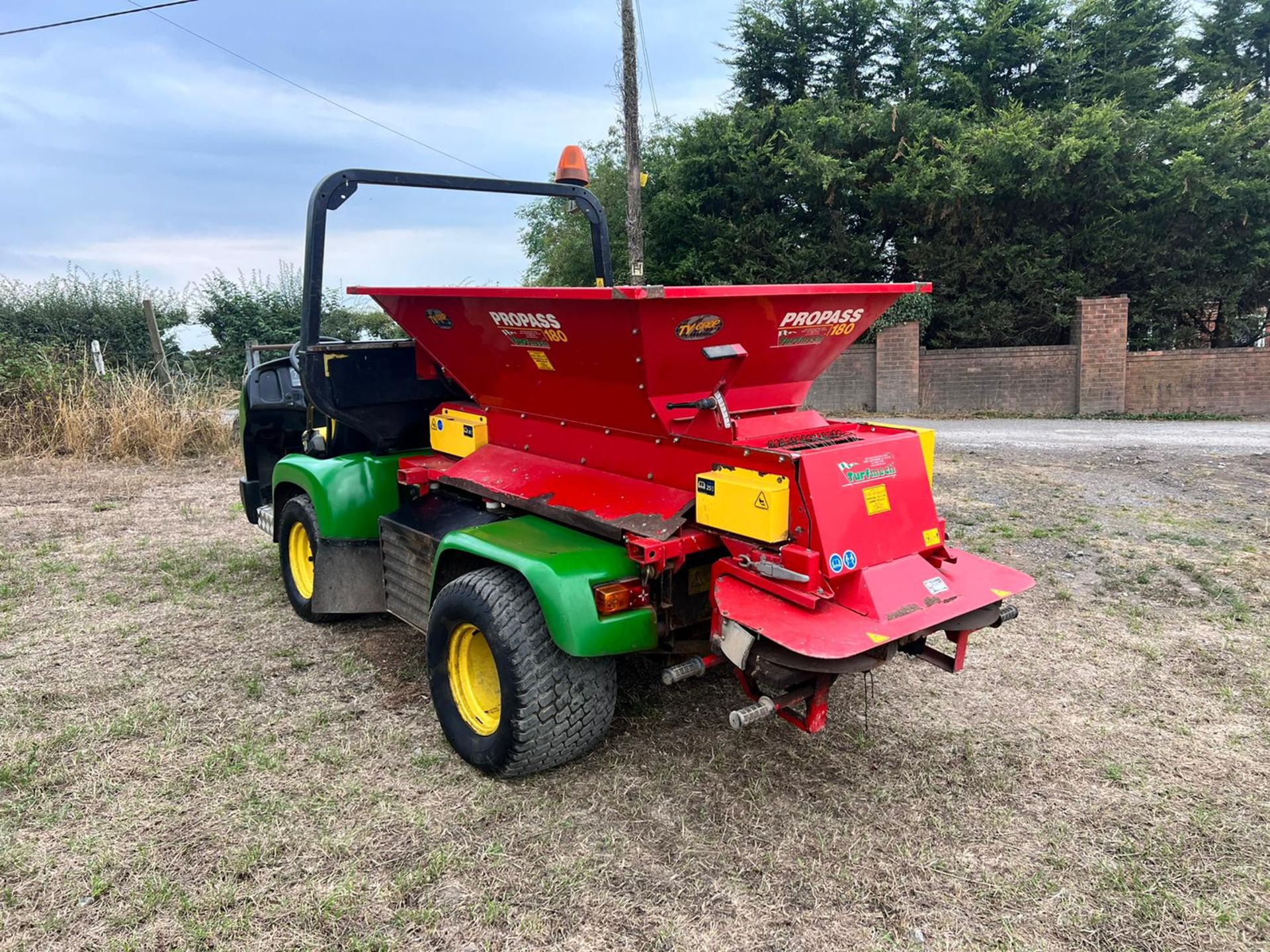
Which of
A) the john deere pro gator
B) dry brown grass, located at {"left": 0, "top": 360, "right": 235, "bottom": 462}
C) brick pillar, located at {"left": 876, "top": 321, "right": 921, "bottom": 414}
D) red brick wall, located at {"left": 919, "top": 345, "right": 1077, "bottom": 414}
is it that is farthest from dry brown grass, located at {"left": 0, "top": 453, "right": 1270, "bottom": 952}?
brick pillar, located at {"left": 876, "top": 321, "right": 921, "bottom": 414}

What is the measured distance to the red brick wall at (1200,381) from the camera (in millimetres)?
13242

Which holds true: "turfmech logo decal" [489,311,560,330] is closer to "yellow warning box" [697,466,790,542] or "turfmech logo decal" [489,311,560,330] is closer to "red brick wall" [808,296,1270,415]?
"yellow warning box" [697,466,790,542]

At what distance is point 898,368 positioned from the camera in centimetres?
1476

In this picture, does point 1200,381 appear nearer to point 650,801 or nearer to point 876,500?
point 876,500

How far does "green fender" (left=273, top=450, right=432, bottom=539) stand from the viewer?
4.16 metres

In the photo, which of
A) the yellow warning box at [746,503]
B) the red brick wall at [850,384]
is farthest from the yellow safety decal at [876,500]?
the red brick wall at [850,384]

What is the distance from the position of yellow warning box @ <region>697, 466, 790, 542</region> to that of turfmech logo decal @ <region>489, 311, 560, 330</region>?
2.55ft

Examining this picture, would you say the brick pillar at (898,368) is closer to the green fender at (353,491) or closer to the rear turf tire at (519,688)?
the green fender at (353,491)

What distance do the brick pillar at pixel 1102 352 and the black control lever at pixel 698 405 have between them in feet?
41.9

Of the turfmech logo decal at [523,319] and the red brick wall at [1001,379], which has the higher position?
the turfmech logo decal at [523,319]

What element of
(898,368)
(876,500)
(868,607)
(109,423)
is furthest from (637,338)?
(898,368)

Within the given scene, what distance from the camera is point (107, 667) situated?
404 cm

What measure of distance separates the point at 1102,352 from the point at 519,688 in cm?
1357

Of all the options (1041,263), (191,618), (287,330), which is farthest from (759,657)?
(287,330)
